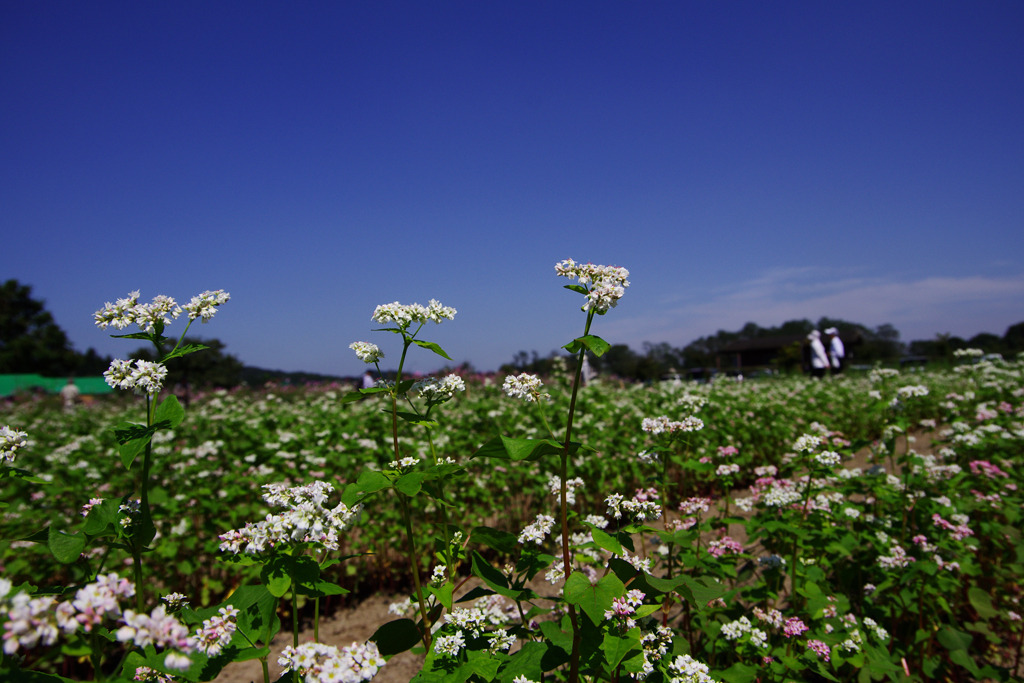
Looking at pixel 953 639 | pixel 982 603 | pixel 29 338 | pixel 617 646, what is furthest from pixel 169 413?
pixel 29 338

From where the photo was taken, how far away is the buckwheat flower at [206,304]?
152 cm

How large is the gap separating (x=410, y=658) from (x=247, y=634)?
6.86 ft

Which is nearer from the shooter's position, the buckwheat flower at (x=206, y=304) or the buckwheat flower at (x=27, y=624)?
the buckwheat flower at (x=27, y=624)

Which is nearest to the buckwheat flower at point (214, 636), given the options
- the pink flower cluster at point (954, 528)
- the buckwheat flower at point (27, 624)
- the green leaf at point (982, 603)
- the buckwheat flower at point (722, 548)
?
the buckwheat flower at point (27, 624)

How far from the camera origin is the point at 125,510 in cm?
129

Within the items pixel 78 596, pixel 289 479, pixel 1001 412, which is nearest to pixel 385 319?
pixel 78 596

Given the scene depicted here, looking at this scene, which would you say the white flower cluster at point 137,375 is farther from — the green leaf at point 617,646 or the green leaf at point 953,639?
the green leaf at point 953,639

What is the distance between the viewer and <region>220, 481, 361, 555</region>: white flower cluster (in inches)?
42.6

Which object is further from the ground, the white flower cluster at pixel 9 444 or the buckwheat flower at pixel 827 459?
the white flower cluster at pixel 9 444

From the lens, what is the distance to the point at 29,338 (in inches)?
→ 1909

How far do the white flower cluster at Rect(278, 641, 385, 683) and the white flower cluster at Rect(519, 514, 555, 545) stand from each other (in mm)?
627

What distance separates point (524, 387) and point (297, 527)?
658 millimetres

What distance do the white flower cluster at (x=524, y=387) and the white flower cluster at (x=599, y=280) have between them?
0.98ft

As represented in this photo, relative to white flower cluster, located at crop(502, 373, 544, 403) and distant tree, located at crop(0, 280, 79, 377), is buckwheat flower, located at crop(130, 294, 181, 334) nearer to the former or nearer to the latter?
white flower cluster, located at crop(502, 373, 544, 403)
